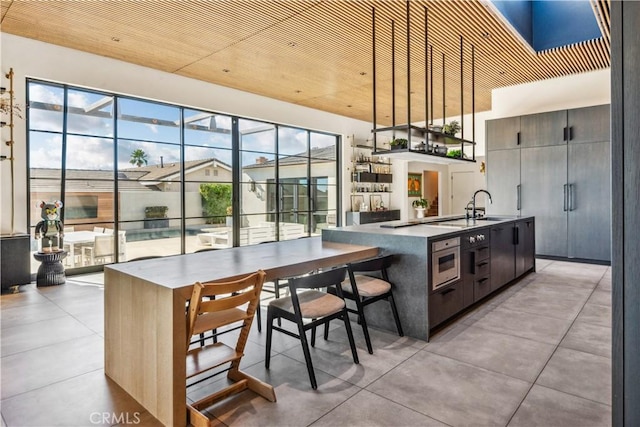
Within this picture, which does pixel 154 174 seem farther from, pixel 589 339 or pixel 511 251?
pixel 589 339

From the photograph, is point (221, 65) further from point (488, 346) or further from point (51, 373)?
point (488, 346)

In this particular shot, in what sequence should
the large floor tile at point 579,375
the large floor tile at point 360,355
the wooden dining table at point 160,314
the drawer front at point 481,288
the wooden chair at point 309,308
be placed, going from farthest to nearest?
the drawer front at point 481,288 → the large floor tile at point 360,355 → the wooden chair at point 309,308 → the large floor tile at point 579,375 → the wooden dining table at point 160,314

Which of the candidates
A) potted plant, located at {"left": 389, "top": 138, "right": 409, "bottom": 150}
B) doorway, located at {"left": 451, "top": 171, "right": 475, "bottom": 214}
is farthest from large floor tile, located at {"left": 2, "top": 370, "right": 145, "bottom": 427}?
doorway, located at {"left": 451, "top": 171, "right": 475, "bottom": 214}

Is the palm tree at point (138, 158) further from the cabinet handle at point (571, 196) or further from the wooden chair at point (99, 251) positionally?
the cabinet handle at point (571, 196)

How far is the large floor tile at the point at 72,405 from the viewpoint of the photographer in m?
2.00

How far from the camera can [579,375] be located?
2.43m

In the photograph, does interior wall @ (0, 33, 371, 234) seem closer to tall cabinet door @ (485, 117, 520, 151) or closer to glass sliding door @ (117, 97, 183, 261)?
glass sliding door @ (117, 97, 183, 261)

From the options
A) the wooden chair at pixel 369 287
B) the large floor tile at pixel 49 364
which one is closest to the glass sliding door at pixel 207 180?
the large floor tile at pixel 49 364

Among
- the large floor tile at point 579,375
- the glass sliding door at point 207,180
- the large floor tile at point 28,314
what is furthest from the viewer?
the glass sliding door at point 207,180

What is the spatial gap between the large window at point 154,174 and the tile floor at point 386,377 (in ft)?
8.07

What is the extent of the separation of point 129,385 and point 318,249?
1.64 m

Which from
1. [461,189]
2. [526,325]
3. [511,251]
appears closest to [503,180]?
[511,251]

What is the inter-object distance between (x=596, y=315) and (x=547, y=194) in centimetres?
337

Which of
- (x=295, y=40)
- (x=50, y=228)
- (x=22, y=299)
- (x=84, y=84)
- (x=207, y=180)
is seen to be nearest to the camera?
(x=22, y=299)
